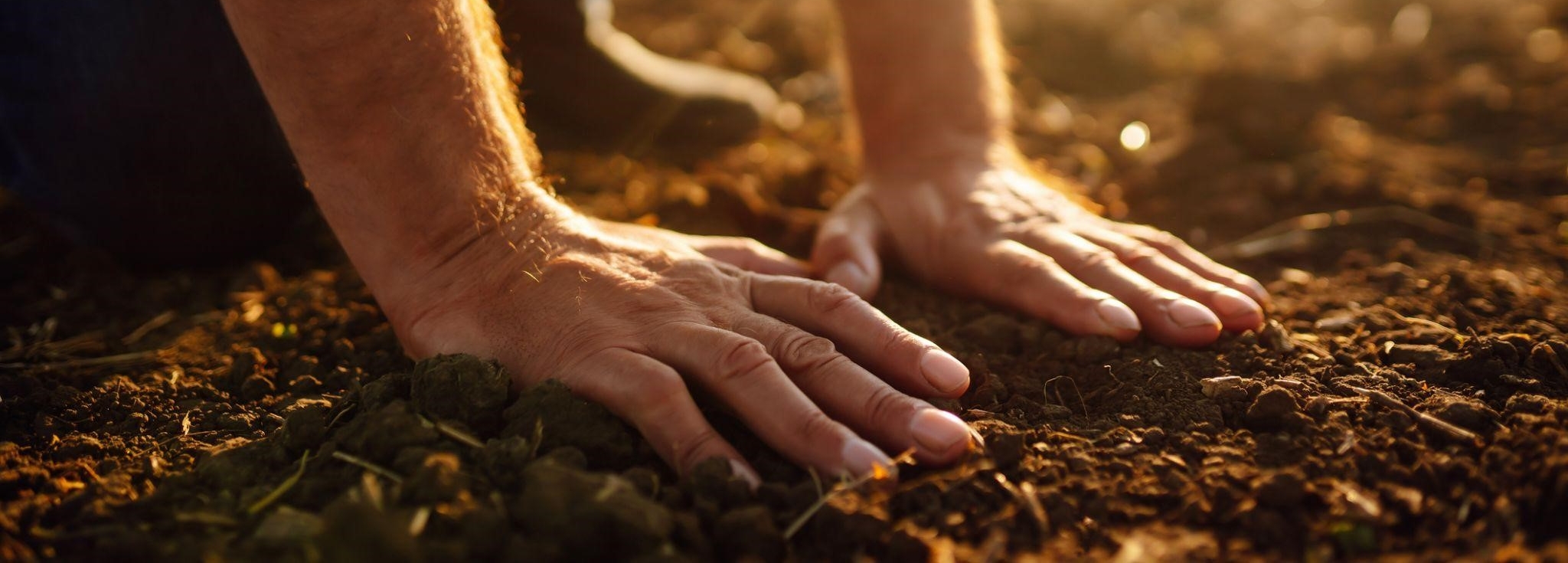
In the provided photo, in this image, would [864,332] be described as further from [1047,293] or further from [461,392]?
[461,392]

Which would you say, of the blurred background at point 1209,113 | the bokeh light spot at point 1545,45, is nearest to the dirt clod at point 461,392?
the blurred background at point 1209,113

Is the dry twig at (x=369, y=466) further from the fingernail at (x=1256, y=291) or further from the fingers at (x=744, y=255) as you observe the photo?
the fingernail at (x=1256, y=291)

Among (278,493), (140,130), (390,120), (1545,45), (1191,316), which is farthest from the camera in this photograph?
(1545,45)

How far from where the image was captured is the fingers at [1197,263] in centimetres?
174

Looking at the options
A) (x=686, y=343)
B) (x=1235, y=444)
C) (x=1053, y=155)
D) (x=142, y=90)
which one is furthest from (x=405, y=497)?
(x=1053, y=155)

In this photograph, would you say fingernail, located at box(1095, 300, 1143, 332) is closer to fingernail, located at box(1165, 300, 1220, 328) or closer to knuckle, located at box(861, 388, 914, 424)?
fingernail, located at box(1165, 300, 1220, 328)

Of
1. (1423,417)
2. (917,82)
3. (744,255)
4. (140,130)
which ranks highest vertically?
(140,130)

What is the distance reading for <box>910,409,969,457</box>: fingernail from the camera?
1266 mm

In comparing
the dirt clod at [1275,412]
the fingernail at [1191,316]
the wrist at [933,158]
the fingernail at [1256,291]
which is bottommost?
the dirt clod at [1275,412]

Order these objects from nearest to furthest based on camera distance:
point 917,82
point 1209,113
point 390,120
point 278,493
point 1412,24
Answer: point 278,493, point 390,120, point 917,82, point 1209,113, point 1412,24

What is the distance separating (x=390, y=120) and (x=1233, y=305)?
1449 millimetres

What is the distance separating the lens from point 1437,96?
3053mm

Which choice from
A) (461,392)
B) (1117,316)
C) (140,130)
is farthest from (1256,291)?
(140,130)

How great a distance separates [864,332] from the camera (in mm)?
1457
